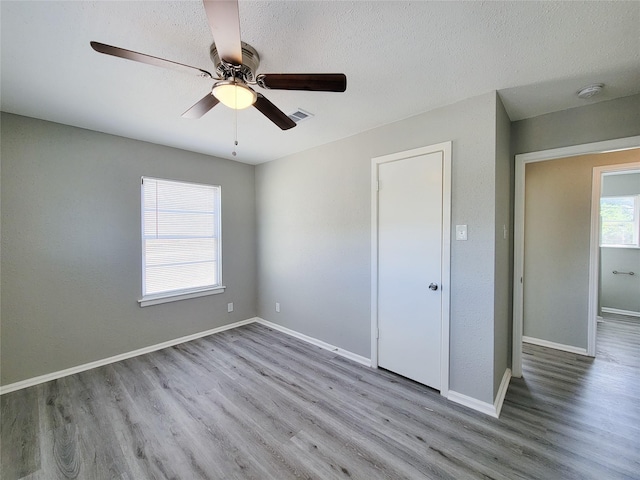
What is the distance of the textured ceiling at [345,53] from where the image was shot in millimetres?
1295

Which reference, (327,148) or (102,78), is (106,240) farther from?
(327,148)

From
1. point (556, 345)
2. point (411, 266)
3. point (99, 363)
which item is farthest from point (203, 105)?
point (556, 345)

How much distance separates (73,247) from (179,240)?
1041 millimetres

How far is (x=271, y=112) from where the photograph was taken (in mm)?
1718

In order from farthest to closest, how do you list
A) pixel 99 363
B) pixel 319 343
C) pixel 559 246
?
pixel 319 343 → pixel 559 246 → pixel 99 363

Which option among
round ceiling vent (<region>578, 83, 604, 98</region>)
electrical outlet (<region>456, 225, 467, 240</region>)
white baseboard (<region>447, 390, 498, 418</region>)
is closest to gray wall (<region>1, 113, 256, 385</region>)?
white baseboard (<region>447, 390, 498, 418</region>)

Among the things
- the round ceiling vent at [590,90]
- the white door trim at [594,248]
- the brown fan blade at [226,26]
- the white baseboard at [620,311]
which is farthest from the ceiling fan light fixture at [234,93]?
the white baseboard at [620,311]

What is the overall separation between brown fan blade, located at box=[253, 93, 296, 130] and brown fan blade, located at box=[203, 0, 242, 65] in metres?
0.27

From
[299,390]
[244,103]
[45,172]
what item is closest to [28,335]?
[45,172]

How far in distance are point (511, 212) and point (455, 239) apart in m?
0.84

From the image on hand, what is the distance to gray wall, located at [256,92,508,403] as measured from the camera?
2062 mm

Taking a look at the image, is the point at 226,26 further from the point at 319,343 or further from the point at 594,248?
the point at 594,248

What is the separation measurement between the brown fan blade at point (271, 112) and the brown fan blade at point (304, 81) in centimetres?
13

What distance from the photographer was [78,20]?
1352 millimetres
